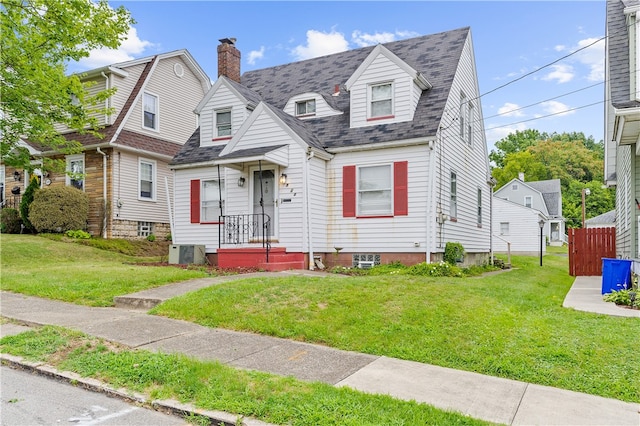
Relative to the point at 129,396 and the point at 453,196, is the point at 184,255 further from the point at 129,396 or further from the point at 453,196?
the point at 129,396

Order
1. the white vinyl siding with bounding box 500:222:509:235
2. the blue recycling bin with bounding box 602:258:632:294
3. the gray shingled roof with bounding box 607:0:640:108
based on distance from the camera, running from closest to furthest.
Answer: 1. the gray shingled roof with bounding box 607:0:640:108
2. the blue recycling bin with bounding box 602:258:632:294
3. the white vinyl siding with bounding box 500:222:509:235

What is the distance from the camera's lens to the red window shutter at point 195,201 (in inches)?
584

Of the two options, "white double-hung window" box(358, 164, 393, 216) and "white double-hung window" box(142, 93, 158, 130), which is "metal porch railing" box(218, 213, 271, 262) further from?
"white double-hung window" box(142, 93, 158, 130)

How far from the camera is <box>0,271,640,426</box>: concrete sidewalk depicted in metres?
3.59

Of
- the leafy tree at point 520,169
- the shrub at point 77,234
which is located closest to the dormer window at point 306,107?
the shrub at point 77,234

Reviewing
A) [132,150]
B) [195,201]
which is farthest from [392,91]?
[132,150]

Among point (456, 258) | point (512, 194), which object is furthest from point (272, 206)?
point (512, 194)

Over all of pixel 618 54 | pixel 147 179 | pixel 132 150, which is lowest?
pixel 147 179

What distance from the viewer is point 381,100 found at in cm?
1348

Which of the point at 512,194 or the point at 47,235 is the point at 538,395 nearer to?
the point at 47,235

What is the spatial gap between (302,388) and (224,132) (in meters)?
12.3

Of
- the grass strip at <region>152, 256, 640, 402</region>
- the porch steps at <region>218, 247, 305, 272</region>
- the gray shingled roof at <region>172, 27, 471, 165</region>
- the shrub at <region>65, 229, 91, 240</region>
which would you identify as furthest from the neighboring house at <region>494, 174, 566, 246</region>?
the grass strip at <region>152, 256, 640, 402</region>

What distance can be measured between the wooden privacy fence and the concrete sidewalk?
39.2ft

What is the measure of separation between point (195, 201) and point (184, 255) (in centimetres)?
193
